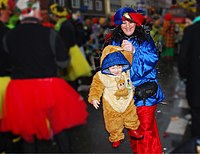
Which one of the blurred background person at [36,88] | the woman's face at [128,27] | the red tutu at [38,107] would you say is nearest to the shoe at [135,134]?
the woman's face at [128,27]

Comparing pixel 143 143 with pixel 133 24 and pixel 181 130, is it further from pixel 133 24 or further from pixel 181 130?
pixel 181 130

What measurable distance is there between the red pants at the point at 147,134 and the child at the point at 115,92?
0.08ft

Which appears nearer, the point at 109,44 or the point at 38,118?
the point at 109,44

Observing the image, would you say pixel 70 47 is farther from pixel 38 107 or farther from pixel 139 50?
pixel 139 50

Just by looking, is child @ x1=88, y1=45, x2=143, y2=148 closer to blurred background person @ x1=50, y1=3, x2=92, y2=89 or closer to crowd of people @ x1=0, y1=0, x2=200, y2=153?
crowd of people @ x1=0, y1=0, x2=200, y2=153

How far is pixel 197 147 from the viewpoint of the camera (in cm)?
66

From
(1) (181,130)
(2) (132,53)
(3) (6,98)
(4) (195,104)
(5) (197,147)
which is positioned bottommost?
(1) (181,130)

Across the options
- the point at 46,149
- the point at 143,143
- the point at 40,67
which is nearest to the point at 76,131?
the point at 46,149

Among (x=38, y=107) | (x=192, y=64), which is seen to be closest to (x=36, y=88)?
(x=38, y=107)

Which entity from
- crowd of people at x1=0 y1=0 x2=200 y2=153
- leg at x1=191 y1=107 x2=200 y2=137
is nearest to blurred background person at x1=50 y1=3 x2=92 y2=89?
crowd of people at x1=0 y1=0 x2=200 y2=153

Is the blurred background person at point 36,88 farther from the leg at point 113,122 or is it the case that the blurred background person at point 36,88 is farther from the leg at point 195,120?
the leg at point 113,122

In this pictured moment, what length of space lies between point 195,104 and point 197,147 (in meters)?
2.17

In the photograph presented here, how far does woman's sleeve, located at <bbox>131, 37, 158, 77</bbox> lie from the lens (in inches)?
28.5

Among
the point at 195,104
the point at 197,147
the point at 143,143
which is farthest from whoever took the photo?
the point at 195,104
